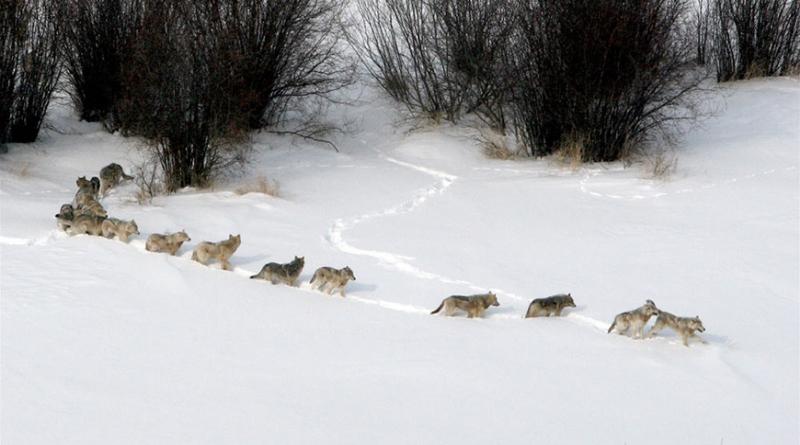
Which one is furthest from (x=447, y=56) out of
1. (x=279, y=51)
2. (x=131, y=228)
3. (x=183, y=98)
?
(x=131, y=228)

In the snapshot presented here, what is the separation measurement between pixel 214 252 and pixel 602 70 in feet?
29.5

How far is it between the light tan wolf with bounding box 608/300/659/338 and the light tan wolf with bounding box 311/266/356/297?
9.18 ft

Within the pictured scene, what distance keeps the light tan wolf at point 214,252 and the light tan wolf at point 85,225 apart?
4.69 feet

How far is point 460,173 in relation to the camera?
17.2 metres

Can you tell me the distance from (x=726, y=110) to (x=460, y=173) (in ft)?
22.8

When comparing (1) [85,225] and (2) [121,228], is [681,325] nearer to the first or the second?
(2) [121,228]

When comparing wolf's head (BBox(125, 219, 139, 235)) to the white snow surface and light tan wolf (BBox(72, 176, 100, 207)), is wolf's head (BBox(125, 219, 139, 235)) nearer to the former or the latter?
the white snow surface

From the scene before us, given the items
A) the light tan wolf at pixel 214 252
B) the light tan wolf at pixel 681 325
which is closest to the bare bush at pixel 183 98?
the light tan wolf at pixel 214 252

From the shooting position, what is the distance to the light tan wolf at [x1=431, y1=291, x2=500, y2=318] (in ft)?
31.4

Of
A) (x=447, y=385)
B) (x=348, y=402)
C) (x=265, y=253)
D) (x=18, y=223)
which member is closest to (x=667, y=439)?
(x=447, y=385)

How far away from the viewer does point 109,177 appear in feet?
49.5

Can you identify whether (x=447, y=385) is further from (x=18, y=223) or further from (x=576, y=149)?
(x=576, y=149)

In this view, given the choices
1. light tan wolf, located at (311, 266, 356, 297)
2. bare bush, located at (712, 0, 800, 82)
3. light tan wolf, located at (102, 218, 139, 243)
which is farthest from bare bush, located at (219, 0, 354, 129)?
bare bush, located at (712, 0, 800, 82)

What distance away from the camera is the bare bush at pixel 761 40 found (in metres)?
23.5
